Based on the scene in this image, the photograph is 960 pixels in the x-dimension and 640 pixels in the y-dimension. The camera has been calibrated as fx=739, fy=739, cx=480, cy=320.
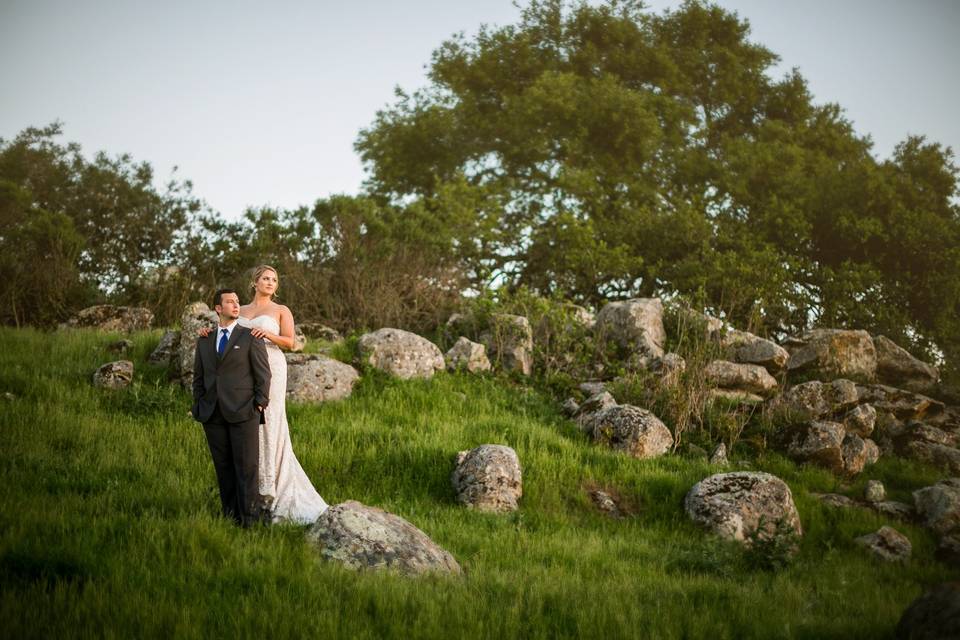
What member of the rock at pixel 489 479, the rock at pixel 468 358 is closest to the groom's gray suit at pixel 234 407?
the rock at pixel 489 479

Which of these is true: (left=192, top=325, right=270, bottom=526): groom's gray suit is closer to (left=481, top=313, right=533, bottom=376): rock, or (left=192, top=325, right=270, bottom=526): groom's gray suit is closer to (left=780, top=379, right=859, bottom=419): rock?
(left=481, top=313, right=533, bottom=376): rock

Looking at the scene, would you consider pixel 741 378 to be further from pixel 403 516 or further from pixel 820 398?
pixel 403 516

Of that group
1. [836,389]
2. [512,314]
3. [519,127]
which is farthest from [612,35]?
[836,389]

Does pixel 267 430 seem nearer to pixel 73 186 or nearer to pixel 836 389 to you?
pixel 836 389

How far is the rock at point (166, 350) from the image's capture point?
512 inches

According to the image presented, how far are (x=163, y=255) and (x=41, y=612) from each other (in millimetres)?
17026

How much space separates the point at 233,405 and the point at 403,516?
102 inches

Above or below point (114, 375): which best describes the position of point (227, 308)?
above

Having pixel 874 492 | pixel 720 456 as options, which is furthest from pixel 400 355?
pixel 874 492

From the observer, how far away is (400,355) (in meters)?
13.3

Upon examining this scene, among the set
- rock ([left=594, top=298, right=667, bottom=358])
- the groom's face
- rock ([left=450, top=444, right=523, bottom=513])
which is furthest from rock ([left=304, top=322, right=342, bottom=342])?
the groom's face

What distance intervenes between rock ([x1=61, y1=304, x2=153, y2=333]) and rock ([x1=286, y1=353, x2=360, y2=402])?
18.6ft

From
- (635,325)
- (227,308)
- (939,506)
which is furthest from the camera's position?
(635,325)

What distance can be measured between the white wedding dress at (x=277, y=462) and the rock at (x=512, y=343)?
690cm
